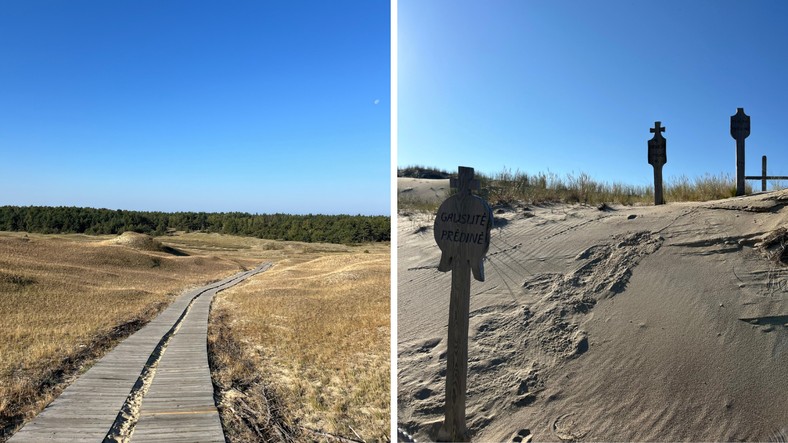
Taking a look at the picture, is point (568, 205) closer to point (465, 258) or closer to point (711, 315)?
point (711, 315)

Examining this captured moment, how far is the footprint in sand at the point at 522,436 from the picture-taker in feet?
14.2

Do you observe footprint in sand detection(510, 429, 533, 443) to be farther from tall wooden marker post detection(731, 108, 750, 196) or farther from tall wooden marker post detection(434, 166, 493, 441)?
tall wooden marker post detection(731, 108, 750, 196)

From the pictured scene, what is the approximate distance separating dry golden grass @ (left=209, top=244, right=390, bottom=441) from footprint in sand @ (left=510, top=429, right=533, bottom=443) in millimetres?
2599

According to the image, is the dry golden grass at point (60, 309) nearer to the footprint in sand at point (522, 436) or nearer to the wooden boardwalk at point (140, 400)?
the wooden boardwalk at point (140, 400)

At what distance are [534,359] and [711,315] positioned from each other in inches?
74.5

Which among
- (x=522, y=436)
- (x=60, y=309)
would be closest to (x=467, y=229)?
(x=522, y=436)

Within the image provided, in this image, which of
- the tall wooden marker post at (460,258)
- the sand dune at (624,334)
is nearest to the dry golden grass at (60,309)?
the sand dune at (624,334)

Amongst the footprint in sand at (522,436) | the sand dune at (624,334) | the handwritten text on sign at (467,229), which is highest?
the handwritten text on sign at (467,229)

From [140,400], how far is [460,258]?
5674 millimetres

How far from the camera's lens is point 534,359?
206 inches

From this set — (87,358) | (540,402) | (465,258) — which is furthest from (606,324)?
(87,358)

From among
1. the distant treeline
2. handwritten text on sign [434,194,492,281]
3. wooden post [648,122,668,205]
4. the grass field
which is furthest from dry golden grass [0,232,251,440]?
the distant treeline

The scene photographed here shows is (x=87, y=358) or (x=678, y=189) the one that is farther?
(x=678, y=189)

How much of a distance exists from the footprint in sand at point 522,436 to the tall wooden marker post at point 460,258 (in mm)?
990
